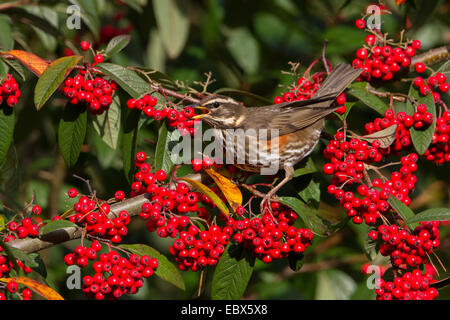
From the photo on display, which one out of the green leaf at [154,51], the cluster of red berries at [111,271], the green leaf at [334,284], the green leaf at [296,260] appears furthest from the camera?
the green leaf at [154,51]

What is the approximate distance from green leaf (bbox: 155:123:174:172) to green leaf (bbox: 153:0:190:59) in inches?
64.0

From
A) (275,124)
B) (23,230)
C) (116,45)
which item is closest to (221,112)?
(275,124)

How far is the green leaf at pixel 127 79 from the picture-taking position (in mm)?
3246

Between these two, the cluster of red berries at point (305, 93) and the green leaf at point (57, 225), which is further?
the cluster of red berries at point (305, 93)

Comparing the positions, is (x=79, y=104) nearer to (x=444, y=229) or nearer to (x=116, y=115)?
(x=116, y=115)

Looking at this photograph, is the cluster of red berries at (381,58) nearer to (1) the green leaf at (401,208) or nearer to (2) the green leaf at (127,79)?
(1) the green leaf at (401,208)

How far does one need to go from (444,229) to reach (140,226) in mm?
2847

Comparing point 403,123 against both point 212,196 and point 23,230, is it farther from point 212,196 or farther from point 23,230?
point 23,230

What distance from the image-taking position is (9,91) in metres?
3.12

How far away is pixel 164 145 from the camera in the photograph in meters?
3.28

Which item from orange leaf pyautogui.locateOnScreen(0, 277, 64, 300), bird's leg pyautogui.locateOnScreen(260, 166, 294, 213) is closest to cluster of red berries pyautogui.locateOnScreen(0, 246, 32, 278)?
orange leaf pyautogui.locateOnScreen(0, 277, 64, 300)

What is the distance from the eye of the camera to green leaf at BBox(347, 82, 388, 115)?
349 cm

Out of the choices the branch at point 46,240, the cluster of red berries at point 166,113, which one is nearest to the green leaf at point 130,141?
the cluster of red berries at point 166,113

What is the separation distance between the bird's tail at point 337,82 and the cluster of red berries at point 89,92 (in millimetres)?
1330
